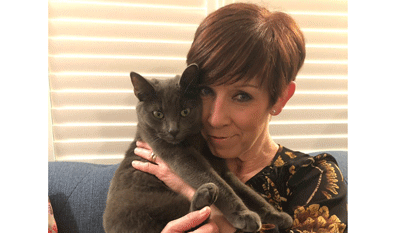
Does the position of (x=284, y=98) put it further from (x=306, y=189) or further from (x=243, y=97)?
(x=306, y=189)

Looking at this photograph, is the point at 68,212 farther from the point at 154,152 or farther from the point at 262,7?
the point at 262,7

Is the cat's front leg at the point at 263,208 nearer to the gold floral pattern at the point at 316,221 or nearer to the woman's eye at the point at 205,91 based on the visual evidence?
the gold floral pattern at the point at 316,221

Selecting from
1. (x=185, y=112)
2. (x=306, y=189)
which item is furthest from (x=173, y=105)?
(x=306, y=189)

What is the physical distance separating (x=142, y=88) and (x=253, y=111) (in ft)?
0.84

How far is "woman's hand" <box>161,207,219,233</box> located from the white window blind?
296 mm

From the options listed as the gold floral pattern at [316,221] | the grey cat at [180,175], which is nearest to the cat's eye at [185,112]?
the grey cat at [180,175]

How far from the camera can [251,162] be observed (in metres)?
0.77

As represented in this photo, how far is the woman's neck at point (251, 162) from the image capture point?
758 millimetres

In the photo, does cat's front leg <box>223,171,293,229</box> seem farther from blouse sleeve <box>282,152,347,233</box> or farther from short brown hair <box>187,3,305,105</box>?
short brown hair <box>187,3,305,105</box>

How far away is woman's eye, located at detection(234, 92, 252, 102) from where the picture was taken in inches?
Answer: 25.3

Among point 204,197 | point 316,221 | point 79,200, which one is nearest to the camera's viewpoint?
point 204,197

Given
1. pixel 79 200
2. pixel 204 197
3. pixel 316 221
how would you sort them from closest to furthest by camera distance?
pixel 204 197
pixel 316 221
pixel 79 200

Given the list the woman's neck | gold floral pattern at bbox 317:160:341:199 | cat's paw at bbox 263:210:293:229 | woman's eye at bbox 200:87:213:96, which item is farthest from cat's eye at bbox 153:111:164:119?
gold floral pattern at bbox 317:160:341:199
